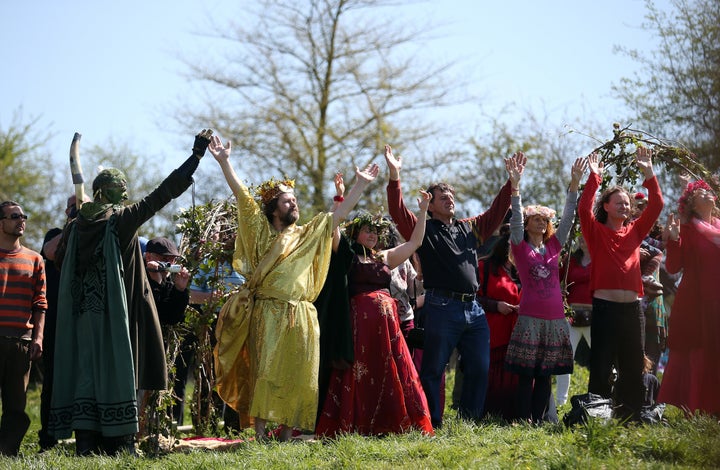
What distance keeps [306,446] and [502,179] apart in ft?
59.2

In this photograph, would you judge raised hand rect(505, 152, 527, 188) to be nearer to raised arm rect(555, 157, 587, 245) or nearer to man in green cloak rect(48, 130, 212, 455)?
raised arm rect(555, 157, 587, 245)

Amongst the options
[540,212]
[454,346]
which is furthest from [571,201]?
[454,346]

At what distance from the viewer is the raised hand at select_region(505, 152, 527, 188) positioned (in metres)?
8.26

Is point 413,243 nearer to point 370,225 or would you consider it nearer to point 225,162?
point 370,225

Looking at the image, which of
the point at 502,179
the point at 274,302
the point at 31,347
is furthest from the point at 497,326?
the point at 502,179

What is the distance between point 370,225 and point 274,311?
1.35m

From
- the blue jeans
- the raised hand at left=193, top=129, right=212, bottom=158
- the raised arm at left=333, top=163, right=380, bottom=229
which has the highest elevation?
the raised hand at left=193, top=129, right=212, bottom=158

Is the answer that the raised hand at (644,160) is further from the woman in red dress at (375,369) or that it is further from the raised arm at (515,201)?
the woman in red dress at (375,369)

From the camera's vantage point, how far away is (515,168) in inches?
328

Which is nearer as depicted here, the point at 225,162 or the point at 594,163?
the point at 225,162

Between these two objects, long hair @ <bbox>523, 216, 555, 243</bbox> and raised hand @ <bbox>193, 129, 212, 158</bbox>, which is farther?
long hair @ <bbox>523, 216, 555, 243</bbox>

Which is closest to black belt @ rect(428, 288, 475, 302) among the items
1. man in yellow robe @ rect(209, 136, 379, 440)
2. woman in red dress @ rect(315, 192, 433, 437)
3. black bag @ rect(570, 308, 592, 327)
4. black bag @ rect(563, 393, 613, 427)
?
woman in red dress @ rect(315, 192, 433, 437)

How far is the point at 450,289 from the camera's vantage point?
8.09 meters

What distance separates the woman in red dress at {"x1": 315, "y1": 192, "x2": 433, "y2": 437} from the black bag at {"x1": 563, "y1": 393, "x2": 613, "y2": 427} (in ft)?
3.75
